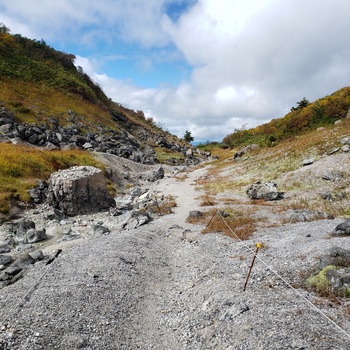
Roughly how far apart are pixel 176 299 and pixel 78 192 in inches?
621

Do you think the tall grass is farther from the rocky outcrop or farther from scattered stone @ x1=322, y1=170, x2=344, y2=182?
scattered stone @ x1=322, y1=170, x2=344, y2=182

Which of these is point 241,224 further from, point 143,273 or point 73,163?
point 73,163

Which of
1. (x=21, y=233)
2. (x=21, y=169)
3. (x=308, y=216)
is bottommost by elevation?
(x=308, y=216)

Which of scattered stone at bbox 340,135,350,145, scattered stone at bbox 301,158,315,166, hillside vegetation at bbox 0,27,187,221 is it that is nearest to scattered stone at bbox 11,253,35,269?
hillside vegetation at bbox 0,27,187,221

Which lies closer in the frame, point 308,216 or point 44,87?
point 308,216

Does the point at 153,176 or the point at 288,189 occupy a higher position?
the point at 153,176

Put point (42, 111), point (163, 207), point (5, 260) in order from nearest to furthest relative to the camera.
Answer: point (5, 260)
point (163, 207)
point (42, 111)

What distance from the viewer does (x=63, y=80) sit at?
244 feet

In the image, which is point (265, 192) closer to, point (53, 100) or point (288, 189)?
point (288, 189)

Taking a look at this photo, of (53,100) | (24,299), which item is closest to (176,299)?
(24,299)

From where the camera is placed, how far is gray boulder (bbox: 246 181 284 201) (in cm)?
2527

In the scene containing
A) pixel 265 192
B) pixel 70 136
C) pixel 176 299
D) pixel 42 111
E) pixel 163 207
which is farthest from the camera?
pixel 42 111

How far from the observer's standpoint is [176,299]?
10.1 metres

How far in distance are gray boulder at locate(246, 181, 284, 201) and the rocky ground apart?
33.1 feet
